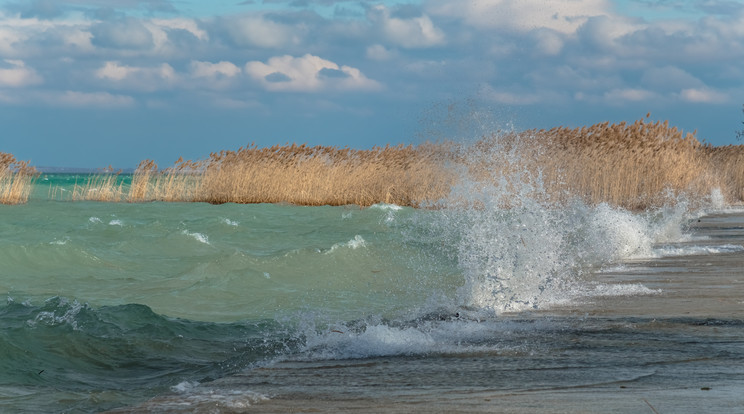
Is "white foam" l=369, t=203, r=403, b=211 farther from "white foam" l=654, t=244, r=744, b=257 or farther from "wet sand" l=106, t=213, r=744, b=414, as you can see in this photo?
"wet sand" l=106, t=213, r=744, b=414

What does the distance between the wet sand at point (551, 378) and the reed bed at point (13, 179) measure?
21714mm

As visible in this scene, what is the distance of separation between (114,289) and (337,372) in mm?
5508

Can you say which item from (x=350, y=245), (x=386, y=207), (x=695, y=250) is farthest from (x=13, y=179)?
(x=695, y=250)

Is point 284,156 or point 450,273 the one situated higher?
point 284,156

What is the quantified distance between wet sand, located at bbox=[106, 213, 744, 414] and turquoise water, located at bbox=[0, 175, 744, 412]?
2cm

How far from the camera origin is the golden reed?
2050cm

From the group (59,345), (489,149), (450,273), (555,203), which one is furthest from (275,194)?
(59,345)

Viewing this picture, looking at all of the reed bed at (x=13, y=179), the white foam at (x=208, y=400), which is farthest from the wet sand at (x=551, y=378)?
the reed bed at (x=13, y=179)

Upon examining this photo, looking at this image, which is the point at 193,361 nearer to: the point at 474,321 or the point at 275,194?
the point at 474,321

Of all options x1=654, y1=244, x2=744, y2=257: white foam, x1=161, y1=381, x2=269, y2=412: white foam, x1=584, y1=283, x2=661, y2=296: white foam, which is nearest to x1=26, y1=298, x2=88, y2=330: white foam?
x1=161, y1=381, x2=269, y2=412: white foam

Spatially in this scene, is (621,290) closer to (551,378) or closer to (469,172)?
(551,378)

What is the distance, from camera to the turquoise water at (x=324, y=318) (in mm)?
3834

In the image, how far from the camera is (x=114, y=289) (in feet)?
28.5

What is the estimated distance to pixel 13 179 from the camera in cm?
2436
